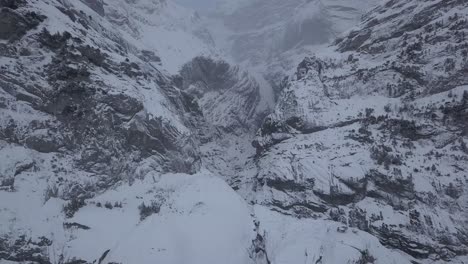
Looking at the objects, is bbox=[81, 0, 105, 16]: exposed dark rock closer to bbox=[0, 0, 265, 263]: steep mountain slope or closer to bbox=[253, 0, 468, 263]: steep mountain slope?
bbox=[0, 0, 265, 263]: steep mountain slope

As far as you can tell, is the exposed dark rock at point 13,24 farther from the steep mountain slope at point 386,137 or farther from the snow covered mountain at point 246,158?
the steep mountain slope at point 386,137

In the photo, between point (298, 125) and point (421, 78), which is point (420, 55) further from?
point (298, 125)

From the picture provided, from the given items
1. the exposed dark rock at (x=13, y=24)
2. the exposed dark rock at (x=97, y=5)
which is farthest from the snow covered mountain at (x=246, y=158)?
the exposed dark rock at (x=97, y=5)

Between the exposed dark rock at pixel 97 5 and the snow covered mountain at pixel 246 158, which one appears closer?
the snow covered mountain at pixel 246 158

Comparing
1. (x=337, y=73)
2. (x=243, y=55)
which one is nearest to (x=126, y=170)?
(x=337, y=73)

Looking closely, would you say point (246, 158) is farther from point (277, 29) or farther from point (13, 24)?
point (277, 29)
